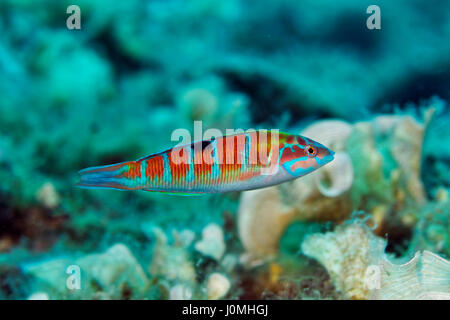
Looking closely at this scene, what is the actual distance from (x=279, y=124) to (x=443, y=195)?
86.6 inches

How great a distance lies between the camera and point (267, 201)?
2811mm

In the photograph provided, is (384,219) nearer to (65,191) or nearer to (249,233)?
(249,233)

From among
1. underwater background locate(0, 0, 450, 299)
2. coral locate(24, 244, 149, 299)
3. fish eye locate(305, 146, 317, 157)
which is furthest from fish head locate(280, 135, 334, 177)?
coral locate(24, 244, 149, 299)

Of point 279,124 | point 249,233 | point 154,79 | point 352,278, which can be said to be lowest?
point 352,278

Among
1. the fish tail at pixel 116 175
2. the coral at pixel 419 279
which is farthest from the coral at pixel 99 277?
the coral at pixel 419 279

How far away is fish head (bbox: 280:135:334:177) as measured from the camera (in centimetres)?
147

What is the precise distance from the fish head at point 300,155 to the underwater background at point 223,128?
587 mm

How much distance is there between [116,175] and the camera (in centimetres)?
141

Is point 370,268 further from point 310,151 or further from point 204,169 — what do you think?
point 204,169

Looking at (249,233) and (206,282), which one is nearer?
(206,282)

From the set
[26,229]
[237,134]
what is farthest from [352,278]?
[26,229]

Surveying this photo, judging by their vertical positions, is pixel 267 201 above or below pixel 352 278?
above

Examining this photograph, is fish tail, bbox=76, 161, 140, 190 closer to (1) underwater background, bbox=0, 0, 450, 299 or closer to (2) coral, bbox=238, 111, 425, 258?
(1) underwater background, bbox=0, 0, 450, 299

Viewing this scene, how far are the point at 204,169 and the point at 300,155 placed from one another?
46 centimetres
